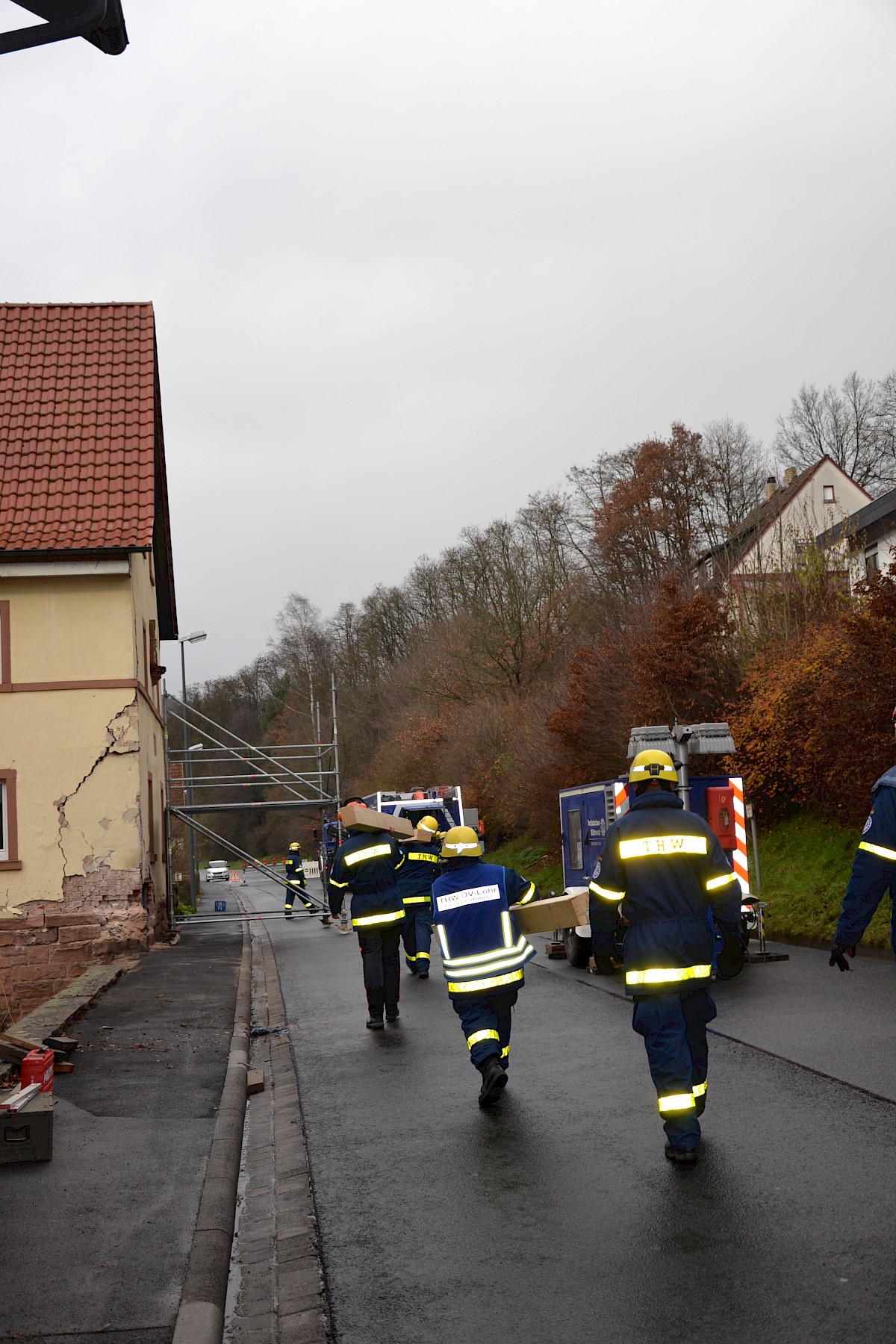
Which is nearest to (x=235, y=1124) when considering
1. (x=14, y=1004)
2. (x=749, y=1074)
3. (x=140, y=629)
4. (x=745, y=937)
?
(x=749, y=1074)

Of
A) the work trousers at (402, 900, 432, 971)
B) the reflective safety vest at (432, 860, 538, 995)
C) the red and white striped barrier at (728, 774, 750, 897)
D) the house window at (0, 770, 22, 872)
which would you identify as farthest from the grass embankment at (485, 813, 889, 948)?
the house window at (0, 770, 22, 872)

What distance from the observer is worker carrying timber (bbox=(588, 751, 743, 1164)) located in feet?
20.7

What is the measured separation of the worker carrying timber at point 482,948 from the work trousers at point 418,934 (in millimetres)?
7282

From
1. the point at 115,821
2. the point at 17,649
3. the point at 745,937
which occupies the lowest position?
the point at 745,937

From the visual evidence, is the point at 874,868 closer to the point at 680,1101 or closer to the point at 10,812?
the point at 680,1101

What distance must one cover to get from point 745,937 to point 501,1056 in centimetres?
650

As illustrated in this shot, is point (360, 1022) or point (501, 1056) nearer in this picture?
point (501, 1056)

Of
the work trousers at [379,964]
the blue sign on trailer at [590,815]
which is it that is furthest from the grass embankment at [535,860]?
the work trousers at [379,964]

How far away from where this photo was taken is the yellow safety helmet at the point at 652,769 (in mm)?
6805

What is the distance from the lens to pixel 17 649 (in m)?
20.4

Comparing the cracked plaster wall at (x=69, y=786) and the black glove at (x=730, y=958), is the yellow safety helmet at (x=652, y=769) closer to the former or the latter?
the black glove at (x=730, y=958)

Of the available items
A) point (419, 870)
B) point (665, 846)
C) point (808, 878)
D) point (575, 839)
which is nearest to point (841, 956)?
point (665, 846)

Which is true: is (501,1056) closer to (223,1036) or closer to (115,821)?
(223,1036)

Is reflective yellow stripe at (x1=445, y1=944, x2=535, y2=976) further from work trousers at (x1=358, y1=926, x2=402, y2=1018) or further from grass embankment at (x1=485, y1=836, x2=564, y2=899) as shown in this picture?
grass embankment at (x1=485, y1=836, x2=564, y2=899)
